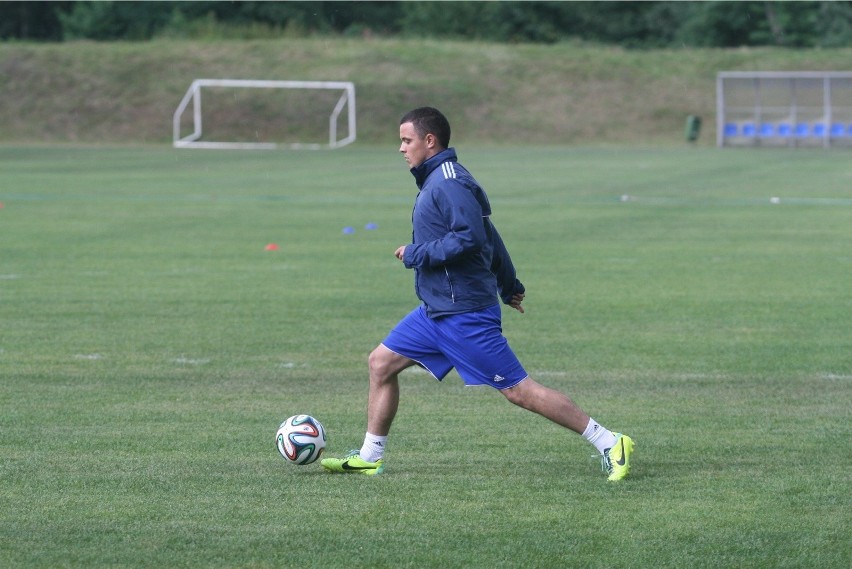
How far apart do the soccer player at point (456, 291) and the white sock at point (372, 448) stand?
52 mm

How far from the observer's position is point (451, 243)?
644 centimetres

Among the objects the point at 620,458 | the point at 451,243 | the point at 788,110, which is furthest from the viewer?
the point at 788,110

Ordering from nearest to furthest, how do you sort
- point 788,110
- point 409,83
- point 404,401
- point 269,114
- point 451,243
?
point 451,243 < point 404,401 < point 788,110 < point 269,114 < point 409,83

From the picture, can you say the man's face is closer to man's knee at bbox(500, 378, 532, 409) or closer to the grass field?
man's knee at bbox(500, 378, 532, 409)

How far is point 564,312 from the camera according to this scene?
12922 mm

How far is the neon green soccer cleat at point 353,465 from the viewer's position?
6.98m

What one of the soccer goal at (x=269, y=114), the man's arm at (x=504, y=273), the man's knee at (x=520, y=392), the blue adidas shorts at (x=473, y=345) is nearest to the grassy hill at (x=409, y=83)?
the soccer goal at (x=269, y=114)

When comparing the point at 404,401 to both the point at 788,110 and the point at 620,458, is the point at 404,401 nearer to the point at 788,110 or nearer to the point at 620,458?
the point at 620,458

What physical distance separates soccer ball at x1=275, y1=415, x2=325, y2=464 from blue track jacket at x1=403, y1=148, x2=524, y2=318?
90cm

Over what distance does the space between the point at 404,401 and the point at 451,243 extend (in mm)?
2676

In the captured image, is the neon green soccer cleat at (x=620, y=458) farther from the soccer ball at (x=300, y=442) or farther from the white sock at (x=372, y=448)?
the soccer ball at (x=300, y=442)

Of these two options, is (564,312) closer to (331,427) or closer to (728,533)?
(331,427)

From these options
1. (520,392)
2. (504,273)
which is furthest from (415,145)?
(520,392)

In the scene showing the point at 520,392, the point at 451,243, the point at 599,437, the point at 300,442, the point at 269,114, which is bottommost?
the point at 269,114
